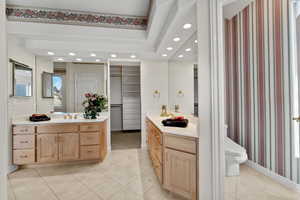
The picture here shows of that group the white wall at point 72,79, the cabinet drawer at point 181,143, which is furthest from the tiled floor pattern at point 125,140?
the cabinet drawer at point 181,143

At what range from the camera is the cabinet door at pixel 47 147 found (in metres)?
2.50

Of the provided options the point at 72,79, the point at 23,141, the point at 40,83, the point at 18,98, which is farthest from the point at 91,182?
the point at 40,83

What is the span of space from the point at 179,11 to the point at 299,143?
2.18 m

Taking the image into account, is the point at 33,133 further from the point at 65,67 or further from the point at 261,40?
the point at 261,40

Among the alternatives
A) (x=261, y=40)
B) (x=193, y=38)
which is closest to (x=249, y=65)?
(x=261, y=40)

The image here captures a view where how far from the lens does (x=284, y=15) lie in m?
1.83

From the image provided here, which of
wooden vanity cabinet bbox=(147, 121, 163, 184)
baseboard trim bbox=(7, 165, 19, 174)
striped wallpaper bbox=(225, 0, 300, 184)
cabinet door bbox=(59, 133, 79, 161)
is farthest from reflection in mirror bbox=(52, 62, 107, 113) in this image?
striped wallpaper bbox=(225, 0, 300, 184)

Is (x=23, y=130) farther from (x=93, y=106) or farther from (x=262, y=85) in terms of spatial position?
(x=262, y=85)

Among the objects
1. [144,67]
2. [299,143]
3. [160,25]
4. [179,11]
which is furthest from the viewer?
[144,67]

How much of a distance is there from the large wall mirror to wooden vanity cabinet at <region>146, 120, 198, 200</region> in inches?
110

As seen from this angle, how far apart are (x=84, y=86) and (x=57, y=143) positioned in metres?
1.31

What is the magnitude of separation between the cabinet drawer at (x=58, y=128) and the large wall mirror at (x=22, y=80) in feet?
2.49

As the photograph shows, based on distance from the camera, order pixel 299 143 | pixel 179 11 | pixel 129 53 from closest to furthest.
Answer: pixel 179 11 → pixel 299 143 → pixel 129 53

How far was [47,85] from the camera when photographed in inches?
121
